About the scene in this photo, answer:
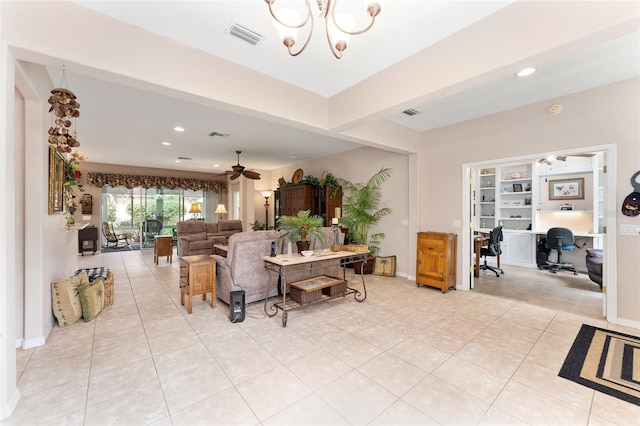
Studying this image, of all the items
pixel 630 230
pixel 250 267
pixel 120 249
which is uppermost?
pixel 630 230

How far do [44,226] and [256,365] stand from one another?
8.50ft

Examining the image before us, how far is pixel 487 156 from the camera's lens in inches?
167

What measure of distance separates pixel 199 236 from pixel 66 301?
4103 mm

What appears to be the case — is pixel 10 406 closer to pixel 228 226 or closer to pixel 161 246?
pixel 161 246

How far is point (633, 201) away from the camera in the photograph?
303 cm

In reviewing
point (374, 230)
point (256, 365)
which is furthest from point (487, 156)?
point (256, 365)

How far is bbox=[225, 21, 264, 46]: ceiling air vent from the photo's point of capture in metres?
2.23

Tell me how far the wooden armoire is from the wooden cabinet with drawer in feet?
8.05

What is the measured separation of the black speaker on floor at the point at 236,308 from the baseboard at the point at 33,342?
1.77m

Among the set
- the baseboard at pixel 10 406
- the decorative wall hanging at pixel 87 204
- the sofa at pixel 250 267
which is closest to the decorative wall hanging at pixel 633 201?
the sofa at pixel 250 267

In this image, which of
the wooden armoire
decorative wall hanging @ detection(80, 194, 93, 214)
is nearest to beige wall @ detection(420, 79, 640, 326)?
the wooden armoire

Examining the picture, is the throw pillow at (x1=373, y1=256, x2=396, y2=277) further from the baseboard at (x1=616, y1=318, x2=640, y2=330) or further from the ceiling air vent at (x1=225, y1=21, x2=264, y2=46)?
the ceiling air vent at (x1=225, y1=21, x2=264, y2=46)

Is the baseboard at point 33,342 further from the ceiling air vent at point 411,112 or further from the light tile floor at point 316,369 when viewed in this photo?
the ceiling air vent at point 411,112

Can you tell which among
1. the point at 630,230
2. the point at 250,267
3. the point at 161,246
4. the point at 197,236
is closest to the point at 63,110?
the point at 250,267
